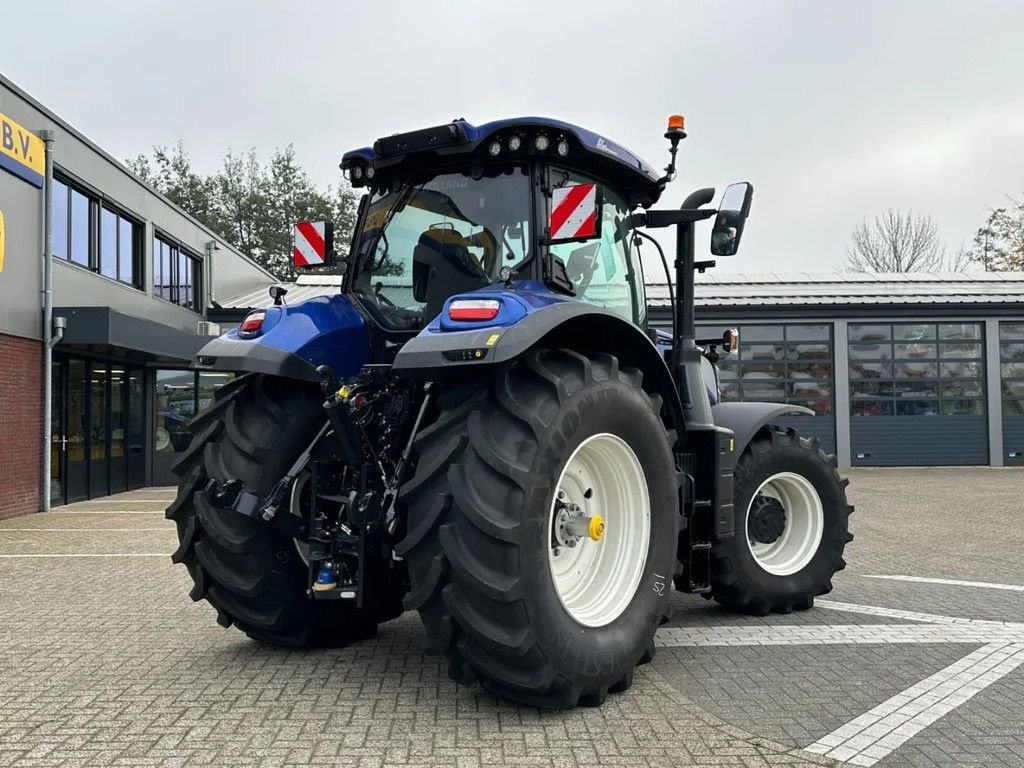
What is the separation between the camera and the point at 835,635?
5.12 m

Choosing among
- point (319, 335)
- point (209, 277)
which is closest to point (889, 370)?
point (209, 277)

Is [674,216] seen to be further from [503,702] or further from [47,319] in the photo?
[47,319]

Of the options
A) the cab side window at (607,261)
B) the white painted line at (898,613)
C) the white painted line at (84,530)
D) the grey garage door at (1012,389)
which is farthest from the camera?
the grey garage door at (1012,389)

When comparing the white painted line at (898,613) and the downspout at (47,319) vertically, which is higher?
the downspout at (47,319)

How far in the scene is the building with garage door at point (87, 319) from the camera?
40.6 feet

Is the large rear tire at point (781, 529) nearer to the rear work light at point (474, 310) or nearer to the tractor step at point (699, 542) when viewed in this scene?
the tractor step at point (699, 542)

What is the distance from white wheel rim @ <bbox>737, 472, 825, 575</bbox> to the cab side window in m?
1.70

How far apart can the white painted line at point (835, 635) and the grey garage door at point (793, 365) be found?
15885mm

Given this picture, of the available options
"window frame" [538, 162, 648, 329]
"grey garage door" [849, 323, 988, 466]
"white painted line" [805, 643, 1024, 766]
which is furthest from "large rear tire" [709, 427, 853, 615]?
"grey garage door" [849, 323, 988, 466]

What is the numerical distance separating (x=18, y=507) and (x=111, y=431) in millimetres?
3772

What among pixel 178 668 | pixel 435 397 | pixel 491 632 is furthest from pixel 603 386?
pixel 178 668

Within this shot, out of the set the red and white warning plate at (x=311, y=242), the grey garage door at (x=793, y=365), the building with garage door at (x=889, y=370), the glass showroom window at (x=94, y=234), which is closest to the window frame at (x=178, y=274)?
the building with garage door at (x=889, y=370)

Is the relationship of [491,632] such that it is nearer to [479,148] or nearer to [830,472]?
[479,148]

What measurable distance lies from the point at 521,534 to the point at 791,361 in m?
19.0
